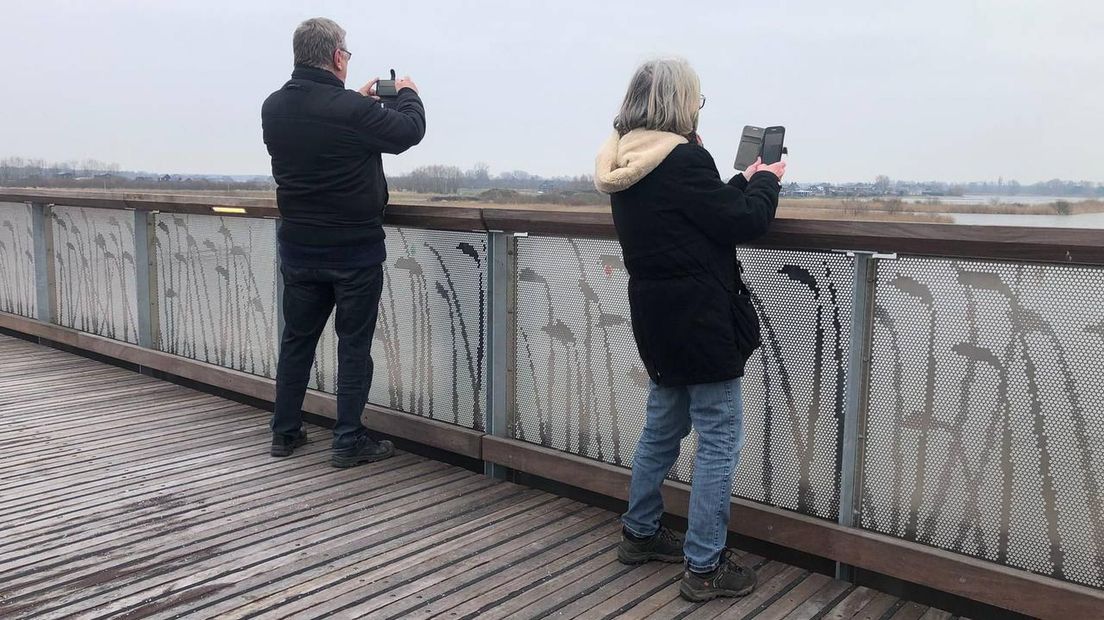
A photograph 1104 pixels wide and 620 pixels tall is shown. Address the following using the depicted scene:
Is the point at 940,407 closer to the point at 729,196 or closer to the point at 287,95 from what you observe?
the point at 729,196

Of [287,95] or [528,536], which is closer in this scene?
[528,536]

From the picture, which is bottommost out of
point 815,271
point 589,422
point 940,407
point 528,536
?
point 528,536

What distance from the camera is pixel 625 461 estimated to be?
327 centimetres

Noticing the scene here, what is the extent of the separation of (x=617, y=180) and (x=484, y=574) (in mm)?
1158

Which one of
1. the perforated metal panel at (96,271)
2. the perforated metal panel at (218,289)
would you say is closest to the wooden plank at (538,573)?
the perforated metal panel at (218,289)

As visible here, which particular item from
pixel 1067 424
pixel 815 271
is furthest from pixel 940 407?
pixel 815 271

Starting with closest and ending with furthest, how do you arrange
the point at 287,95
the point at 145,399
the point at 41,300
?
the point at 287,95 → the point at 145,399 → the point at 41,300

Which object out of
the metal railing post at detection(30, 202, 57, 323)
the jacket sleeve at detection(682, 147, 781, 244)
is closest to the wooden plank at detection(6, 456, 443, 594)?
the jacket sleeve at detection(682, 147, 781, 244)

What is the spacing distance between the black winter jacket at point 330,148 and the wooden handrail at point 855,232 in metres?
0.30

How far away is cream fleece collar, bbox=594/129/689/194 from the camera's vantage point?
8.17 feet

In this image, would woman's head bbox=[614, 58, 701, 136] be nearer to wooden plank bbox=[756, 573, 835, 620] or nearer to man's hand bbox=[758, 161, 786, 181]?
man's hand bbox=[758, 161, 786, 181]

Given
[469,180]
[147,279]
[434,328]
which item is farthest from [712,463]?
[469,180]

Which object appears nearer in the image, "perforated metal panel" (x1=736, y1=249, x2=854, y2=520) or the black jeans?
"perforated metal panel" (x1=736, y1=249, x2=854, y2=520)

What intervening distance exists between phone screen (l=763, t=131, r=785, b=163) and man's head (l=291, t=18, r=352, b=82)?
1732 mm
